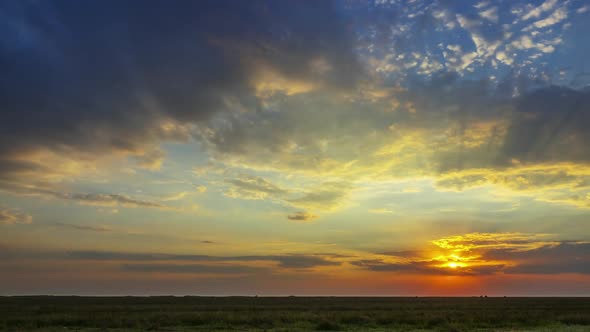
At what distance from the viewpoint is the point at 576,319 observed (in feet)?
149

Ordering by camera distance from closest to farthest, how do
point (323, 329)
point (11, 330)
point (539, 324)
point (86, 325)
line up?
point (11, 330), point (323, 329), point (86, 325), point (539, 324)

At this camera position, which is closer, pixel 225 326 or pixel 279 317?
pixel 225 326

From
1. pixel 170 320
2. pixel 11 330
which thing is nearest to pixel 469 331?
pixel 170 320

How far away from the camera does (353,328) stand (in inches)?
1426

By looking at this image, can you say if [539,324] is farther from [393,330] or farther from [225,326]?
[225,326]

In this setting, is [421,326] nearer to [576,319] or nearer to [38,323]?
[576,319]

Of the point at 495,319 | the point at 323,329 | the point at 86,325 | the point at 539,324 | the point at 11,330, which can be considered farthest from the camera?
the point at 495,319

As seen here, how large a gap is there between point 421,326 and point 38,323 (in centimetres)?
3261

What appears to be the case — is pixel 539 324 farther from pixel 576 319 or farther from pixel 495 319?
pixel 576 319

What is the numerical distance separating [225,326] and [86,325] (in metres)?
12.0

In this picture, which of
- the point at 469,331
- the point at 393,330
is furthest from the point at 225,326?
the point at 469,331

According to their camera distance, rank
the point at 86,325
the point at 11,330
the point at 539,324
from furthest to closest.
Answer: the point at 539,324
the point at 86,325
the point at 11,330

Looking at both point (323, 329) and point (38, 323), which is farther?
point (38, 323)

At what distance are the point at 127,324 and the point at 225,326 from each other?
817cm
